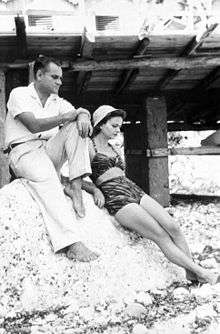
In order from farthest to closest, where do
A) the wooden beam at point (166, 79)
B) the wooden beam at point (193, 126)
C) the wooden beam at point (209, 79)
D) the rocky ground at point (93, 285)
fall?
the wooden beam at point (193, 126)
the wooden beam at point (209, 79)
the wooden beam at point (166, 79)
the rocky ground at point (93, 285)

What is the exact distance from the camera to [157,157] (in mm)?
7648

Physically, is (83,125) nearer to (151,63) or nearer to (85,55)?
(85,55)

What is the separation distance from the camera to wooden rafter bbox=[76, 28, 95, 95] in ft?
17.8

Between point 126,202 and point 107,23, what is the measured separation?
234 cm

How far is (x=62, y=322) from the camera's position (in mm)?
3602

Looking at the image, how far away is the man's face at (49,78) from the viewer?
4715mm

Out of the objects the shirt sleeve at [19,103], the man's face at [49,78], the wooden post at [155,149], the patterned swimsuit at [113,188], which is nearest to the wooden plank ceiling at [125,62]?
the wooden post at [155,149]

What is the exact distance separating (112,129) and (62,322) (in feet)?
6.90

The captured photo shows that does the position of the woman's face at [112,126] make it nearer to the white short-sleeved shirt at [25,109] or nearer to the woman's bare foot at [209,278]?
the white short-sleeved shirt at [25,109]

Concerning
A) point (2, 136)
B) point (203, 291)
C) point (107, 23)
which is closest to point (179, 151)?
point (107, 23)

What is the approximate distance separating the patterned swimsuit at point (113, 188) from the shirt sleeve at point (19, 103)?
0.88m

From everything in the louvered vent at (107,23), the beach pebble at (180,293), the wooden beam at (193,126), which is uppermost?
the louvered vent at (107,23)

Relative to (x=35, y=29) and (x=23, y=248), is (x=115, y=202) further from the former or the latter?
(x=35, y=29)

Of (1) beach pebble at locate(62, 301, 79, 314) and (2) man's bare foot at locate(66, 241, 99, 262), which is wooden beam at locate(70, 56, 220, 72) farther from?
(1) beach pebble at locate(62, 301, 79, 314)
